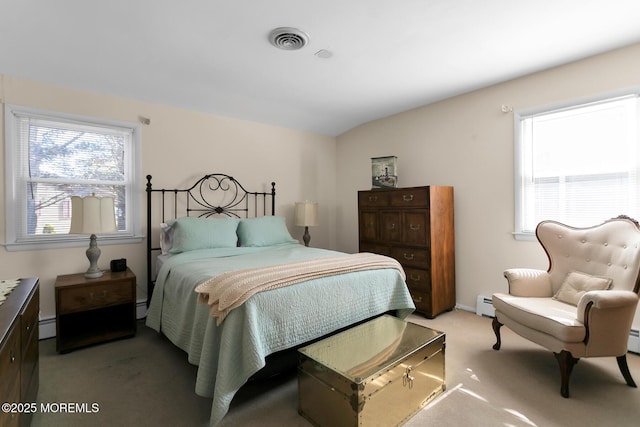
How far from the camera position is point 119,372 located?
2141 mm

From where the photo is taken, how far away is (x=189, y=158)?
11.4 feet

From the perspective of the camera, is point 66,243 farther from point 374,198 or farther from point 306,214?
point 374,198

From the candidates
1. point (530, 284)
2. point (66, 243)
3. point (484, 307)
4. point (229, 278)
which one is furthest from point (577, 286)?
point (66, 243)

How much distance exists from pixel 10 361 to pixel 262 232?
2.37 meters

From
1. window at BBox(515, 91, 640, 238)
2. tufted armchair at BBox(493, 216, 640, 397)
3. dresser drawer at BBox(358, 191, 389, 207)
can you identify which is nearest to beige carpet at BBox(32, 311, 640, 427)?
tufted armchair at BBox(493, 216, 640, 397)

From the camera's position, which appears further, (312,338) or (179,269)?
(179,269)

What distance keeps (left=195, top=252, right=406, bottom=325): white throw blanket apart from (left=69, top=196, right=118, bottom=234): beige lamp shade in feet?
4.15

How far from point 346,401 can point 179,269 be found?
63.0 inches

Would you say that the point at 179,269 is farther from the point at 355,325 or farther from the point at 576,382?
the point at 576,382

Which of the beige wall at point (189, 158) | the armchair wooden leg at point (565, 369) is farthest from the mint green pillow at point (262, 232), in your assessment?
the armchair wooden leg at point (565, 369)

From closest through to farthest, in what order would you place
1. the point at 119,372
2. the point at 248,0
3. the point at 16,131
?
the point at 248,0, the point at 119,372, the point at 16,131

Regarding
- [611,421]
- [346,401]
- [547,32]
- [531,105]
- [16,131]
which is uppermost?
[547,32]

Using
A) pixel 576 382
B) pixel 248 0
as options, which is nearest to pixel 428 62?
pixel 248 0

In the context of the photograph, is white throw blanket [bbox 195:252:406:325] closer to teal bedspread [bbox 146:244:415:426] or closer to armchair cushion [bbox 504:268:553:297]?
teal bedspread [bbox 146:244:415:426]
